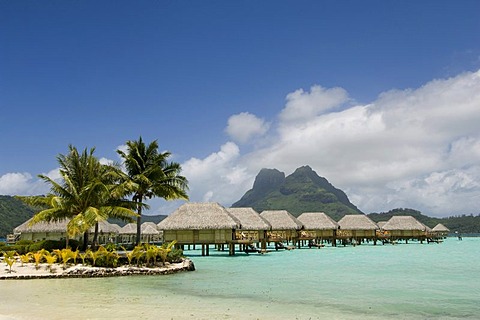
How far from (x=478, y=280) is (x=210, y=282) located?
1079 centimetres

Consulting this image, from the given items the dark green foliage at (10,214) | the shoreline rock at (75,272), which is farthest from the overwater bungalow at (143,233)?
the dark green foliage at (10,214)

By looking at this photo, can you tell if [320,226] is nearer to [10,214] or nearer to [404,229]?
[404,229]

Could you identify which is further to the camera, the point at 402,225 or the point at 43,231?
the point at 402,225

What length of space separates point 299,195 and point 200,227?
429ft

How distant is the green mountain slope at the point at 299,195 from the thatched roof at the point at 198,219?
10640 cm

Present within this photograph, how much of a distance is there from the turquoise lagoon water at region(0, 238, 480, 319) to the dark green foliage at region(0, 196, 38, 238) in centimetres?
8699

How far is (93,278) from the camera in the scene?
58.5ft

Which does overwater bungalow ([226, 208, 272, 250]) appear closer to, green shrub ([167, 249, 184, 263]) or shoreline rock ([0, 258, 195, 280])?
green shrub ([167, 249, 184, 263])

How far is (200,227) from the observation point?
32094 mm

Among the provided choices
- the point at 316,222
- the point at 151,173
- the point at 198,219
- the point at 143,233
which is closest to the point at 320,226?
the point at 316,222

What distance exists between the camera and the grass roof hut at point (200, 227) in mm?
32312

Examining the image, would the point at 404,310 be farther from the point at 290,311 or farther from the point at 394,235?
the point at 394,235

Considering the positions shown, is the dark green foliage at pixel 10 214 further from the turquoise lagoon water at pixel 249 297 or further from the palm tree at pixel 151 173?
the turquoise lagoon water at pixel 249 297

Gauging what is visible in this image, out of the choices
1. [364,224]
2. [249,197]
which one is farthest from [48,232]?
[249,197]
